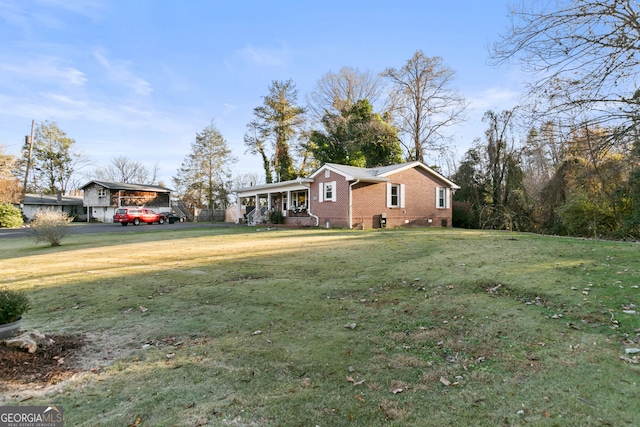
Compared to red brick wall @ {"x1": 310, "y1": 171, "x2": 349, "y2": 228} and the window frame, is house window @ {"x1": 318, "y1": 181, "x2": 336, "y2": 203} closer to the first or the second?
red brick wall @ {"x1": 310, "y1": 171, "x2": 349, "y2": 228}

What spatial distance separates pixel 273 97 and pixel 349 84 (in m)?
9.03

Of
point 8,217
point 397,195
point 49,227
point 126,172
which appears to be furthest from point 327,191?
point 126,172

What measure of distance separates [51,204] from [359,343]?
5214 centimetres

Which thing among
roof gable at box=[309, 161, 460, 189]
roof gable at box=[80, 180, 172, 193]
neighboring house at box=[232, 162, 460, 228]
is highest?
roof gable at box=[80, 180, 172, 193]

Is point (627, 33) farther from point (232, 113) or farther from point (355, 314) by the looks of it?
point (232, 113)

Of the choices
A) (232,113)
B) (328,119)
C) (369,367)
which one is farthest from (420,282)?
(232,113)

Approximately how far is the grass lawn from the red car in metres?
24.4

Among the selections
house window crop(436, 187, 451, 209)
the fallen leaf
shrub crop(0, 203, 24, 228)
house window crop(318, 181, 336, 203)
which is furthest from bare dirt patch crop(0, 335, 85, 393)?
shrub crop(0, 203, 24, 228)

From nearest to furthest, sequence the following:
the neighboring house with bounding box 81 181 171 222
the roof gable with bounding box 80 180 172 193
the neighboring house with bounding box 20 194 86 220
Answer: the roof gable with bounding box 80 180 172 193 → the neighboring house with bounding box 81 181 171 222 → the neighboring house with bounding box 20 194 86 220

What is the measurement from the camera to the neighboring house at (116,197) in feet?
129

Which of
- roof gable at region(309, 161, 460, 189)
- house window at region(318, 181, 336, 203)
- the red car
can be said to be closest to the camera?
roof gable at region(309, 161, 460, 189)

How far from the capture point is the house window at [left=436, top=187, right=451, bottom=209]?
23984mm

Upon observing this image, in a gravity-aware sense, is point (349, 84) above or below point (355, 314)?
above

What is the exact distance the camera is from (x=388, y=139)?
2934 cm
